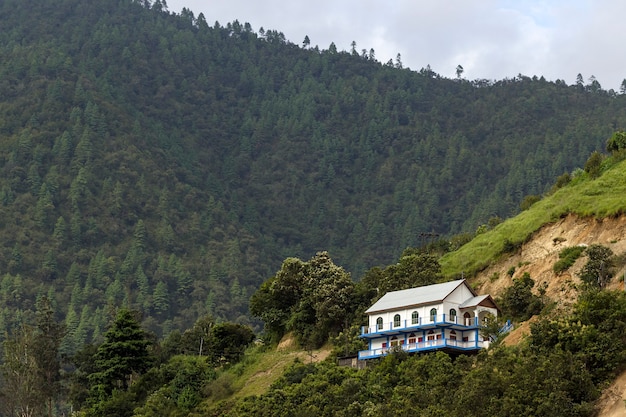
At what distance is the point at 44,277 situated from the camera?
18512 centimetres

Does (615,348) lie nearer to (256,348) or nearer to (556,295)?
(556,295)

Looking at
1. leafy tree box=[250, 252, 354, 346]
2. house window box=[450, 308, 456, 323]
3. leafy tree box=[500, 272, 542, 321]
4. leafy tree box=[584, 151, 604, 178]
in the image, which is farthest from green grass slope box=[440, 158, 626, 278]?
house window box=[450, 308, 456, 323]

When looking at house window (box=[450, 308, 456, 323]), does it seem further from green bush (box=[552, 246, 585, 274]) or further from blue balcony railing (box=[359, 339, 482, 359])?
green bush (box=[552, 246, 585, 274])

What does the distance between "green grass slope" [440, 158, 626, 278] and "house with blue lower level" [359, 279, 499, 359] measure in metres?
7.37

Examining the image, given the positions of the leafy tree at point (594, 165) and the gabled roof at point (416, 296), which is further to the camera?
the leafy tree at point (594, 165)

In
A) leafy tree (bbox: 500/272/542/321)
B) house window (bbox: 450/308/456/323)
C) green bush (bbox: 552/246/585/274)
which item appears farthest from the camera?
house window (bbox: 450/308/456/323)

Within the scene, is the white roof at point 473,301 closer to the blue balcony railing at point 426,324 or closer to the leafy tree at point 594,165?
the blue balcony railing at point 426,324

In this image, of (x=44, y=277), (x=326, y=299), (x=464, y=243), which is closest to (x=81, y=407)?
(x=326, y=299)

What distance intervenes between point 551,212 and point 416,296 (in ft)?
38.2

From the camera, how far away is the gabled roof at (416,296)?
74681 millimetres

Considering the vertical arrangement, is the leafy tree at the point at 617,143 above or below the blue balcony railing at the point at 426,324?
above

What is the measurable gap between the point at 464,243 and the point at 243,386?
83.1 ft

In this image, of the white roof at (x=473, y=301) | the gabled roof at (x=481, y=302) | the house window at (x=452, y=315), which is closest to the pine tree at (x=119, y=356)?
the house window at (x=452, y=315)

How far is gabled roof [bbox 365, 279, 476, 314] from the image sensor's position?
2940 inches
